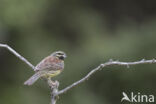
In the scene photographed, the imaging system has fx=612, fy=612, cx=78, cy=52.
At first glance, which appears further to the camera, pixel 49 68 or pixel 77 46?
pixel 77 46

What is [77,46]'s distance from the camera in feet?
46.6

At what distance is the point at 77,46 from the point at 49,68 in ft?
23.2

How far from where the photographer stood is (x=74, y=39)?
14.6m

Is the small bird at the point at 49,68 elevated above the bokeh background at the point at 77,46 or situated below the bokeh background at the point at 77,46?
above

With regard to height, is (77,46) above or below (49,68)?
below

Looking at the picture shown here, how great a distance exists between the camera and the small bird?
6949mm

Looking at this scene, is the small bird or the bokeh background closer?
the small bird

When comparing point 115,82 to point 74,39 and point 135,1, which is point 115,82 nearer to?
point 74,39

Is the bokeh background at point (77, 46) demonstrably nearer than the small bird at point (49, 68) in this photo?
No

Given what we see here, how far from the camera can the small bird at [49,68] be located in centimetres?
695

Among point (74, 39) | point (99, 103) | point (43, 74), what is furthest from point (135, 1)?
point (43, 74)

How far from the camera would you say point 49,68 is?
7145 millimetres

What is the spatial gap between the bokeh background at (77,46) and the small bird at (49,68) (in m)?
5.84

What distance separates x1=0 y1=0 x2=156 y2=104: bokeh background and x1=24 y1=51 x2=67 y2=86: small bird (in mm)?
5839
